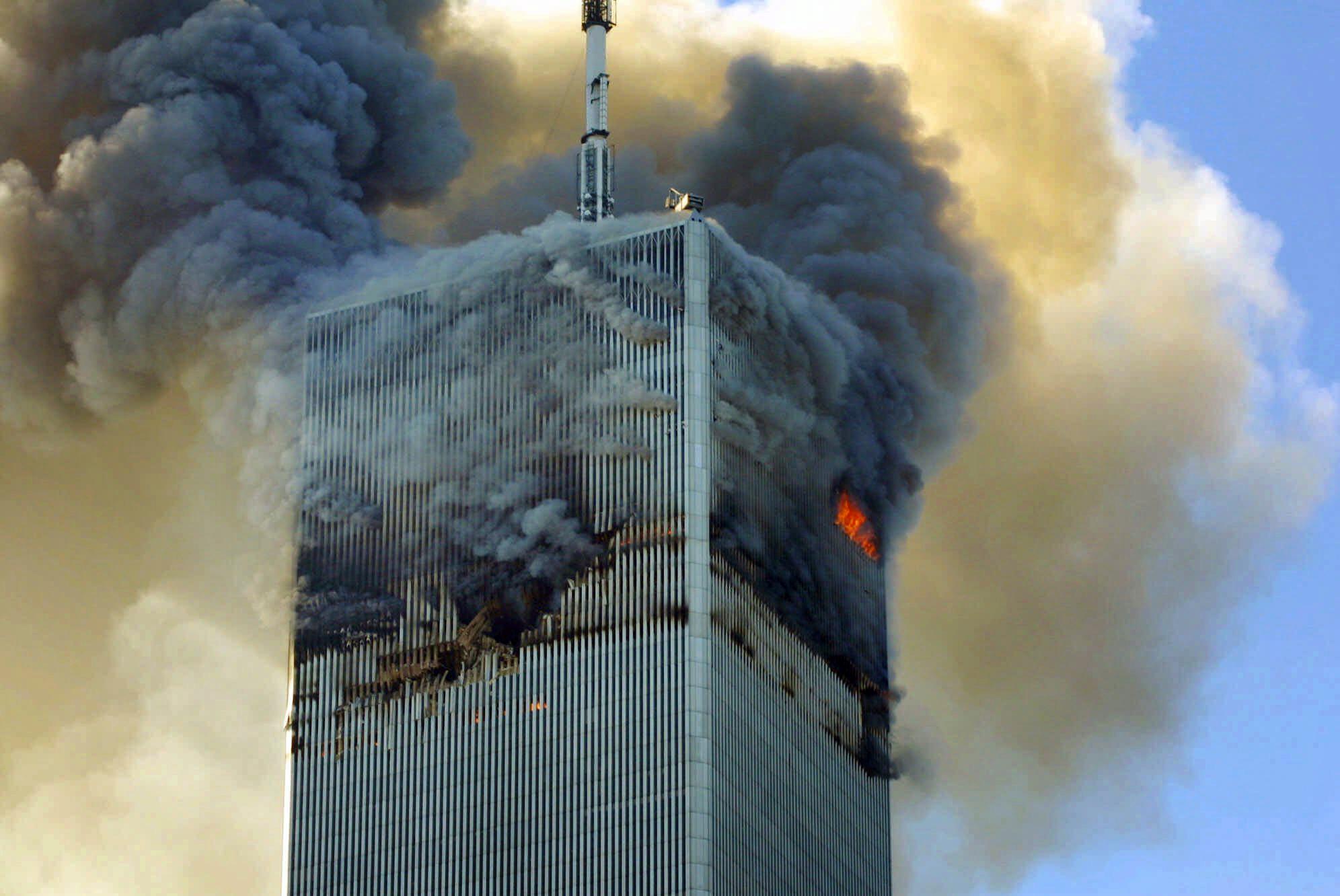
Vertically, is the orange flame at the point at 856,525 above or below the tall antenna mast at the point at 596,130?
below

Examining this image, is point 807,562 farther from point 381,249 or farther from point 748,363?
point 381,249

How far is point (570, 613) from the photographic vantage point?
568ft

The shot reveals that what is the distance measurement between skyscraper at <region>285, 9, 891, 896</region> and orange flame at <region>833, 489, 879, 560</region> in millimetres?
230

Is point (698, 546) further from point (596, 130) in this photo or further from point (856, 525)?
point (596, 130)

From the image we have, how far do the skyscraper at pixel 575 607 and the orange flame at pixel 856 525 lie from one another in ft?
0.76

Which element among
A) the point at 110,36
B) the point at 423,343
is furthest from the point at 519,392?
the point at 110,36

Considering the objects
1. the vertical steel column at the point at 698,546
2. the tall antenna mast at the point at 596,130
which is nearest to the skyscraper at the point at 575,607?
the vertical steel column at the point at 698,546

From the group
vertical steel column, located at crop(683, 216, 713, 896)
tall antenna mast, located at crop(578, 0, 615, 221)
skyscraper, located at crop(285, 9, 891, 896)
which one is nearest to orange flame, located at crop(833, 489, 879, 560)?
skyscraper, located at crop(285, 9, 891, 896)

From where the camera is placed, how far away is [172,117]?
194 metres

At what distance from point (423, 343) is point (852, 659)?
30.0m

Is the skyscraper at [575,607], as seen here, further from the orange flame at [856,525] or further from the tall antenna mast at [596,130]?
the tall antenna mast at [596,130]

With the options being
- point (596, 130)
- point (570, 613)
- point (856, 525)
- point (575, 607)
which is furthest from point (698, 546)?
point (596, 130)

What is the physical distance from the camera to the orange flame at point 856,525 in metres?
189

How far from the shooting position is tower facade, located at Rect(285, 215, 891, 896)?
169 metres
